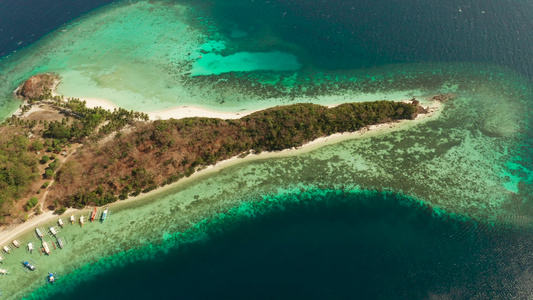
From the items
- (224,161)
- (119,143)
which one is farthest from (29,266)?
(224,161)

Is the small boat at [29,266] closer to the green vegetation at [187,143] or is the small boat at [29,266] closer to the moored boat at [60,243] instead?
the moored boat at [60,243]

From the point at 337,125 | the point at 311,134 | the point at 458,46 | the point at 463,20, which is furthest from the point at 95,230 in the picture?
the point at 463,20

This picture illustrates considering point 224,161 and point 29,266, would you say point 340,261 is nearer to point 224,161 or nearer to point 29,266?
point 224,161

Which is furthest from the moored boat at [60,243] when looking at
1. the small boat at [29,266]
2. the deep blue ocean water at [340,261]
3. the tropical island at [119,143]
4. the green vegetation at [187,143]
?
the deep blue ocean water at [340,261]

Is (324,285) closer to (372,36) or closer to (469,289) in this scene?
(469,289)

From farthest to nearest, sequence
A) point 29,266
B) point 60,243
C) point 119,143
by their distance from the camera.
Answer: point 119,143 < point 60,243 < point 29,266
